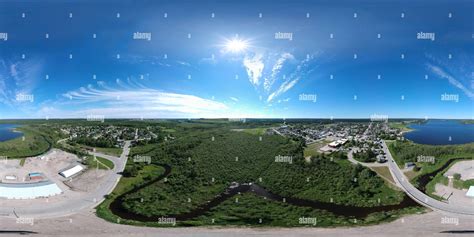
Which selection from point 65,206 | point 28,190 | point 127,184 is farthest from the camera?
point 127,184

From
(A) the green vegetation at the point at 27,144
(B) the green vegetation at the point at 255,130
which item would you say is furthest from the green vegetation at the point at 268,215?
(A) the green vegetation at the point at 27,144

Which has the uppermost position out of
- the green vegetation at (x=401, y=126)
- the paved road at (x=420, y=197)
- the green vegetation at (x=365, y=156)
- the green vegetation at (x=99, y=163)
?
the green vegetation at (x=401, y=126)

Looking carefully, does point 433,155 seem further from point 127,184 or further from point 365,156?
point 127,184

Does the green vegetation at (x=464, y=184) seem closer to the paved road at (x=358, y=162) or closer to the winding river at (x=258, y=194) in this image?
the winding river at (x=258, y=194)

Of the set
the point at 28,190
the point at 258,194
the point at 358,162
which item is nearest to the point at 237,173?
the point at 258,194

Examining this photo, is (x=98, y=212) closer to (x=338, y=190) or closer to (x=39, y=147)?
(x=39, y=147)

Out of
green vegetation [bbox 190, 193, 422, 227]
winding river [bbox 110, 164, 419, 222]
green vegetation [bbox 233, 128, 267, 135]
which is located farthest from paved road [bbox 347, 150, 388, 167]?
green vegetation [bbox 233, 128, 267, 135]
